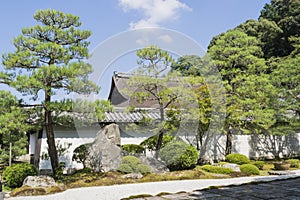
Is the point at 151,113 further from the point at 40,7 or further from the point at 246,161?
the point at 40,7

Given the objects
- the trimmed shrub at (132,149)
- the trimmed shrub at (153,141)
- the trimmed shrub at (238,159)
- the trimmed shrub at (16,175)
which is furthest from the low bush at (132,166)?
the trimmed shrub at (238,159)

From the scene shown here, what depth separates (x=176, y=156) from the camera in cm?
880

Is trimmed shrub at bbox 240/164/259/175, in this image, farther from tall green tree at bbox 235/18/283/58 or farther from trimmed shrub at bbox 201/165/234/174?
tall green tree at bbox 235/18/283/58

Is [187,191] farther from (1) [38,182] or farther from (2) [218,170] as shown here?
(1) [38,182]

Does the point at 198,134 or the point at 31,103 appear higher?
the point at 31,103

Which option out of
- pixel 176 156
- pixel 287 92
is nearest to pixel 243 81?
pixel 287 92

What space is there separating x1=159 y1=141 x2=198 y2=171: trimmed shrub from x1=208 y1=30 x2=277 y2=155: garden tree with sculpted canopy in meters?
2.39

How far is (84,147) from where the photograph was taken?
28.2 feet

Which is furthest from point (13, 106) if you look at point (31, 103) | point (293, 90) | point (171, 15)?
point (293, 90)

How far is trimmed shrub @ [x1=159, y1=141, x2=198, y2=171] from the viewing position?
28.9ft

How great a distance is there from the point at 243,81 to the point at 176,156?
12.8 ft

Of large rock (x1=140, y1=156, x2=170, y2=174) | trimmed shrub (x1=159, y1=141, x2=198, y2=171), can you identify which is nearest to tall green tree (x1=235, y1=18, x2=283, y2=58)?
trimmed shrub (x1=159, y1=141, x2=198, y2=171)

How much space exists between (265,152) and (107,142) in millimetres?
8099

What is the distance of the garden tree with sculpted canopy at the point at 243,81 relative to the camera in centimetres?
1023
